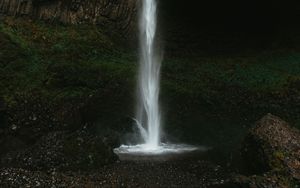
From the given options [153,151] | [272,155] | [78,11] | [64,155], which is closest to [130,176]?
[64,155]

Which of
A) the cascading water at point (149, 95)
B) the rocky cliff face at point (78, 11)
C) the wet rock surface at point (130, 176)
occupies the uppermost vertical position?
the rocky cliff face at point (78, 11)

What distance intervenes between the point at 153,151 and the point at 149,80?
21.6 ft

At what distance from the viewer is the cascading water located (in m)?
18.8

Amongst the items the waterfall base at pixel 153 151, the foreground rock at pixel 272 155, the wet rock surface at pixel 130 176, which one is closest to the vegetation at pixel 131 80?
the waterfall base at pixel 153 151

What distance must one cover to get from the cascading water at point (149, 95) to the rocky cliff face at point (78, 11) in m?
0.95

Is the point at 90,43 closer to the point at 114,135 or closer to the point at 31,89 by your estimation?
the point at 31,89

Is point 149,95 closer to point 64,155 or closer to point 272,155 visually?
point 64,155

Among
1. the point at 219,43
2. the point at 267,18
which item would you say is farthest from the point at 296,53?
the point at 219,43

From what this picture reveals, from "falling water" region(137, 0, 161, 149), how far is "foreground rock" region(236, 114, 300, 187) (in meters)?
6.71

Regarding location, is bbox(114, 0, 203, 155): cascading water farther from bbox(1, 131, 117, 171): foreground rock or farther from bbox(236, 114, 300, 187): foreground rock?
bbox(236, 114, 300, 187): foreground rock

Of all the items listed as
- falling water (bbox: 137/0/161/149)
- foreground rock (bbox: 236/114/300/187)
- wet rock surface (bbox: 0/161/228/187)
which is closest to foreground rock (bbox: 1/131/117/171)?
wet rock surface (bbox: 0/161/228/187)

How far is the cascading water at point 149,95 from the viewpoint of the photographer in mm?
18828

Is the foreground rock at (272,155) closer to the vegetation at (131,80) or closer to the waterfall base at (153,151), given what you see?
the waterfall base at (153,151)

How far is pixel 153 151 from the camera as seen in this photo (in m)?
17.9
